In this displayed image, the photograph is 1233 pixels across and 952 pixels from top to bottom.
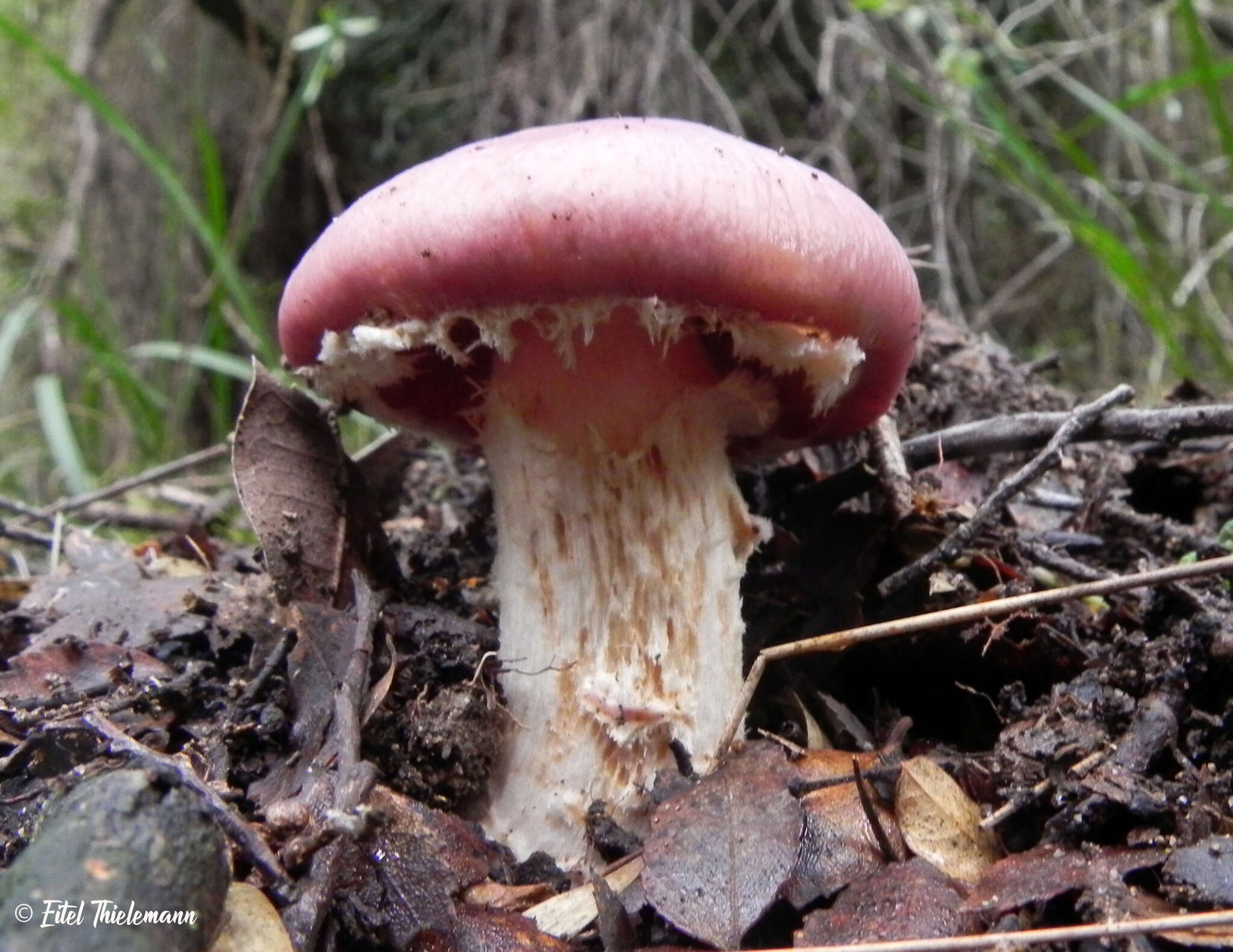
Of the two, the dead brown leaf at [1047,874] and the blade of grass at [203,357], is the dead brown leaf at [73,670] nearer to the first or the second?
the dead brown leaf at [1047,874]

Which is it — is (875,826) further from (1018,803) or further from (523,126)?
(523,126)

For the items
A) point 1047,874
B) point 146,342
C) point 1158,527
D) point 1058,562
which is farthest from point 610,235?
point 146,342

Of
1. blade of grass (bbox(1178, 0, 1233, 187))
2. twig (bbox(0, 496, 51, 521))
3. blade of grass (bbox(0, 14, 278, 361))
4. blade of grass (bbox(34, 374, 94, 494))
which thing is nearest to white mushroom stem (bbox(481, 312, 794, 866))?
twig (bbox(0, 496, 51, 521))

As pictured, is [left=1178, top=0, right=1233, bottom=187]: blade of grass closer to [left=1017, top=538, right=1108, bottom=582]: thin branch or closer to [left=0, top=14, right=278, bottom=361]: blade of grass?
[left=1017, top=538, right=1108, bottom=582]: thin branch

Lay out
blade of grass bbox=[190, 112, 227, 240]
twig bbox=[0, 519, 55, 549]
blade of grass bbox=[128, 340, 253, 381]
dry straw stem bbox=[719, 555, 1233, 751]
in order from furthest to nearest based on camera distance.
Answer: blade of grass bbox=[128, 340, 253, 381] < blade of grass bbox=[190, 112, 227, 240] < twig bbox=[0, 519, 55, 549] < dry straw stem bbox=[719, 555, 1233, 751]

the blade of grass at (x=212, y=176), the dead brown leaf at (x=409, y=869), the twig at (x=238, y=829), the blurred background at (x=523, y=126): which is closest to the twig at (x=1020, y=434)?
the dead brown leaf at (x=409, y=869)

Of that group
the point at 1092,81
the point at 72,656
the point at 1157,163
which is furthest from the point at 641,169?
the point at 1157,163

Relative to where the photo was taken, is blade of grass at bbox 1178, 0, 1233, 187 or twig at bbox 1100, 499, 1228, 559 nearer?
twig at bbox 1100, 499, 1228, 559
